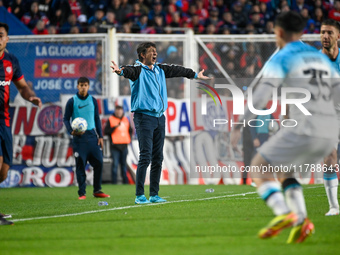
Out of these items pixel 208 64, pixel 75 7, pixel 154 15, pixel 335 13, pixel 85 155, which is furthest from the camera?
pixel 335 13

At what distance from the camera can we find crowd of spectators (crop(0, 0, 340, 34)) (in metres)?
18.0

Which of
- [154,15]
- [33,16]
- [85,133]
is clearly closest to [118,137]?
[85,133]

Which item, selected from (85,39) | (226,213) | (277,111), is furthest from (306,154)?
(85,39)

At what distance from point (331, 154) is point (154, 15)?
12029mm

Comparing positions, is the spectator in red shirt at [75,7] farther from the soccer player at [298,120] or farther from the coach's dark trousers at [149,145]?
the soccer player at [298,120]

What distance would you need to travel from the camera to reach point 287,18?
5844 millimetres

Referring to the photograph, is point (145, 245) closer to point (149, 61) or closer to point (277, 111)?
point (149, 61)

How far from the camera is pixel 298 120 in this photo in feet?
19.4

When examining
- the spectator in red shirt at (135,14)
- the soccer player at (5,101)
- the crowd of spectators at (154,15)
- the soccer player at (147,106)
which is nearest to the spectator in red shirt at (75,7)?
the crowd of spectators at (154,15)

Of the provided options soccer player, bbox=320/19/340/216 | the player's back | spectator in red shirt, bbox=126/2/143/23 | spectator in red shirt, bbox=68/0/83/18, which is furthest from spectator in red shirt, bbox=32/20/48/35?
the player's back

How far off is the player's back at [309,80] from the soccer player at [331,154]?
2154mm

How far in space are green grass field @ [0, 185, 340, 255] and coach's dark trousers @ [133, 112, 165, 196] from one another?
1.45ft

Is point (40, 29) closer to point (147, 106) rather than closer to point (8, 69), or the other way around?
point (147, 106)

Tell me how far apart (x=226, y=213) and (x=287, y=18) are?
319 cm
